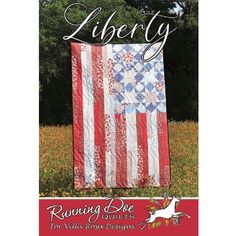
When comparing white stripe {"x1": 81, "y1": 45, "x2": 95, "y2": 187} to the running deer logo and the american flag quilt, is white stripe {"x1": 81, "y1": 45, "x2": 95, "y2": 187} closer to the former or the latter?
the american flag quilt

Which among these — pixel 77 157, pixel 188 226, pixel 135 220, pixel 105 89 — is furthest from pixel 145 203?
pixel 105 89

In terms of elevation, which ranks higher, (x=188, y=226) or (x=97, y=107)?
(x=97, y=107)

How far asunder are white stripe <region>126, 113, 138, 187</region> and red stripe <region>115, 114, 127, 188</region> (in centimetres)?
2

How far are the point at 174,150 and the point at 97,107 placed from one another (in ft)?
1.94

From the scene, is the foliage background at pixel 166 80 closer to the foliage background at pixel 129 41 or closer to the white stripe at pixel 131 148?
the foliage background at pixel 129 41

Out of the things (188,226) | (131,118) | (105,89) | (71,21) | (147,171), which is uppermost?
(71,21)

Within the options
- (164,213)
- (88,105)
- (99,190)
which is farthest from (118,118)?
(164,213)

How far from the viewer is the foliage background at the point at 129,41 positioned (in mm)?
2914

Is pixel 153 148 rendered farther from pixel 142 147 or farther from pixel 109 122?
pixel 109 122

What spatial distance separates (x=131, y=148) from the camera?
9.77 ft

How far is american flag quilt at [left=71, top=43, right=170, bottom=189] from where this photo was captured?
2961mm

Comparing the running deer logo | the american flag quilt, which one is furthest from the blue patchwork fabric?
the running deer logo
